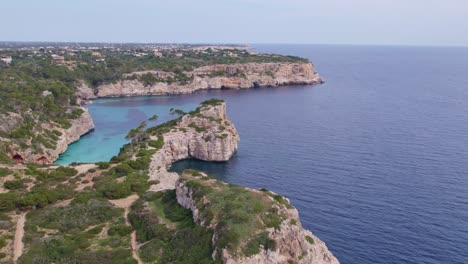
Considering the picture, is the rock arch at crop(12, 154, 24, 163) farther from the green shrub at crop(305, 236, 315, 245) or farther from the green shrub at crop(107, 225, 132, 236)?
the green shrub at crop(305, 236, 315, 245)

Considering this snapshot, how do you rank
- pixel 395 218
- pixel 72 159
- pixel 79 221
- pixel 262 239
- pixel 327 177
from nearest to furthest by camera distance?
pixel 262 239 < pixel 79 221 < pixel 395 218 < pixel 327 177 < pixel 72 159

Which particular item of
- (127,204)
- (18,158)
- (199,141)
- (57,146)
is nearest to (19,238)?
(127,204)

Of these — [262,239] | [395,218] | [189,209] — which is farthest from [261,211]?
[395,218]

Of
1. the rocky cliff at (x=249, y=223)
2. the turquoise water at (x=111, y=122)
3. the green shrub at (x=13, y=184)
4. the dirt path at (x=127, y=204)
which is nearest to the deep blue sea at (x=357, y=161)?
the turquoise water at (x=111, y=122)

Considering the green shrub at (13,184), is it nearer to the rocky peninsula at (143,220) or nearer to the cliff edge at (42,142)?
the rocky peninsula at (143,220)

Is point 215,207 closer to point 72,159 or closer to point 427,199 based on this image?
point 427,199
